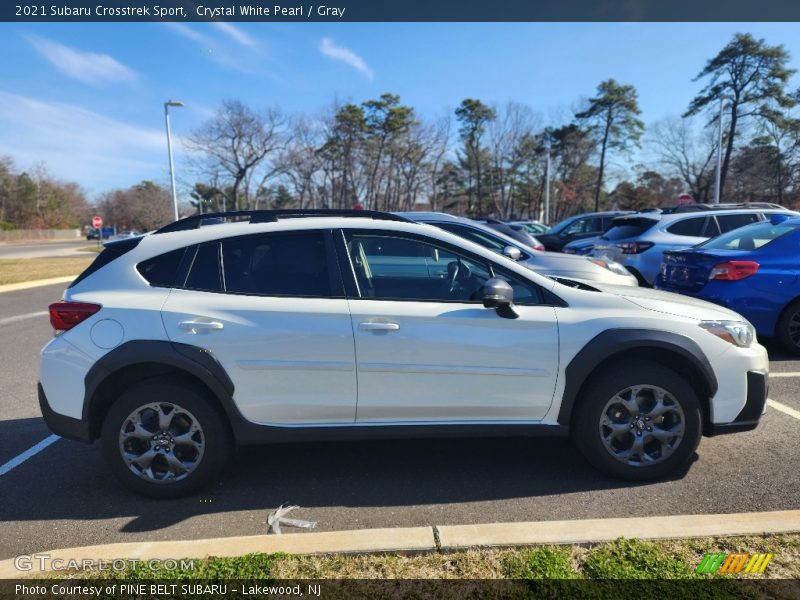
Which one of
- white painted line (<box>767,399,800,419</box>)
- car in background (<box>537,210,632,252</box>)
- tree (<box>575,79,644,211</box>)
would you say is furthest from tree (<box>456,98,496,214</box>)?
white painted line (<box>767,399,800,419</box>)

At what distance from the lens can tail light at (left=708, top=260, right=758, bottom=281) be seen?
18.9 ft

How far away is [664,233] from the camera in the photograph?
9195 millimetres

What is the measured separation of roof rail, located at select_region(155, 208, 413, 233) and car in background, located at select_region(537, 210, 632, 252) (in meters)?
12.9

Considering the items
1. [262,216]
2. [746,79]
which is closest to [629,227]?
[262,216]

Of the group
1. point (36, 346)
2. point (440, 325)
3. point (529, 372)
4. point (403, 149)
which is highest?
point (403, 149)

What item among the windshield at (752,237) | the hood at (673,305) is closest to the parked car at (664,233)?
the windshield at (752,237)

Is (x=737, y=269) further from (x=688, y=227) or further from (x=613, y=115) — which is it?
(x=613, y=115)

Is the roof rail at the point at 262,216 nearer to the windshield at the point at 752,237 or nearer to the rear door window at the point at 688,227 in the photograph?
the windshield at the point at 752,237

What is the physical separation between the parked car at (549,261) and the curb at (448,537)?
366 centimetres

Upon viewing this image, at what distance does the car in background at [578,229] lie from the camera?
16.0 metres

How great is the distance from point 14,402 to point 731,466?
619cm

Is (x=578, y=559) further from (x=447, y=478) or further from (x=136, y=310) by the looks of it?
(x=136, y=310)

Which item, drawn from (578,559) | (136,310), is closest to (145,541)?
(136,310)

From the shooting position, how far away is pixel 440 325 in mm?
3123
